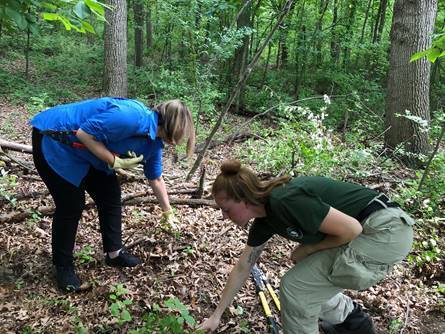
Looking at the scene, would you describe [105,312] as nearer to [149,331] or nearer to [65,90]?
[149,331]

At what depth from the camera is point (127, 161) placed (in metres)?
2.95

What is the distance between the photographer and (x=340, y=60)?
57.3 feet

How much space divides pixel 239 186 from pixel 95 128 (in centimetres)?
123

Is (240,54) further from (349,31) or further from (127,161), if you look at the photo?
(127,161)

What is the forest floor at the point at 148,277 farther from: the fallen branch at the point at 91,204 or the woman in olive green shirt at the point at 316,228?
the woman in olive green shirt at the point at 316,228

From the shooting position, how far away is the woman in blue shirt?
112 inches

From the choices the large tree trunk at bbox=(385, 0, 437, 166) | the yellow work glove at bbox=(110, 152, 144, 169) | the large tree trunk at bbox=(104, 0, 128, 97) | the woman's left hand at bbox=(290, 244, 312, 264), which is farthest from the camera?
the large tree trunk at bbox=(104, 0, 128, 97)

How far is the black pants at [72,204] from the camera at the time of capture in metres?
3.00

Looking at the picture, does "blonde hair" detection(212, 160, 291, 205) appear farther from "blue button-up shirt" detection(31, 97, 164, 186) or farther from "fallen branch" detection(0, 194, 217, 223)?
"fallen branch" detection(0, 194, 217, 223)

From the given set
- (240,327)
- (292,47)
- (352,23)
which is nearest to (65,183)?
(240,327)

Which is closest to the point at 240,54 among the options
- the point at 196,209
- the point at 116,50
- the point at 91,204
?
the point at 116,50

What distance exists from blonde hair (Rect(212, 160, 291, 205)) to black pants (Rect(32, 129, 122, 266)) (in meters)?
1.39

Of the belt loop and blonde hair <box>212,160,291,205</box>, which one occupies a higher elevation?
blonde hair <box>212,160,291,205</box>

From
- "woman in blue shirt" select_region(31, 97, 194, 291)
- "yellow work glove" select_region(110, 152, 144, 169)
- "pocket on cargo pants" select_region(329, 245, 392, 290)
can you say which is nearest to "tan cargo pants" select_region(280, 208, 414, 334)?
"pocket on cargo pants" select_region(329, 245, 392, 290)
